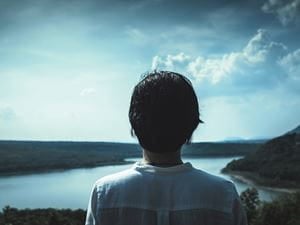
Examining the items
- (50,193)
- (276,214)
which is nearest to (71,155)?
(50,193)

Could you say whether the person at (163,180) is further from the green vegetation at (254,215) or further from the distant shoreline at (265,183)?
the distant shoreline at (265,183)

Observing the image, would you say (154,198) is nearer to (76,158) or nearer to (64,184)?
(64,184)

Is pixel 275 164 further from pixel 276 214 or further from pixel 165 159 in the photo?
pixel 165 159

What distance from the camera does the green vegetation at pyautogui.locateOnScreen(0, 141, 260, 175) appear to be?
168 ft

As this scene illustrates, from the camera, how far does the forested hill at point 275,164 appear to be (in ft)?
120

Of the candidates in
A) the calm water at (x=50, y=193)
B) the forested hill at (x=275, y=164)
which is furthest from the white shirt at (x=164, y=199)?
the forested hill at (x=275, y=164)

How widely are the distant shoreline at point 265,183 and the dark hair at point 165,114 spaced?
106ft

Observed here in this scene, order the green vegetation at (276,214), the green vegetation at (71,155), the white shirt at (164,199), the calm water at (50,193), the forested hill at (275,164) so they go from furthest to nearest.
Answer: the green vegetation at (71,155) < the forested hill at (275,164) < the calm water at (50,193) < the green vegetation at (276,214) < the white shirt at (164,199)

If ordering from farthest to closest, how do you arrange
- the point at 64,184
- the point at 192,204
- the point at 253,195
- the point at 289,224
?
the point at 64,184 < the point at 253,195 < the point at 289,224 < the point at 192,204

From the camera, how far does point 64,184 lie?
114ft

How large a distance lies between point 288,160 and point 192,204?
42398 millimetres

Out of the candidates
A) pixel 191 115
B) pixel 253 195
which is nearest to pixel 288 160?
pixel 253 195

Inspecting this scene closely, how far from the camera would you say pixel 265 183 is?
3534 centimetres

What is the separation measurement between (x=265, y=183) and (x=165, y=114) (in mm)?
36112
